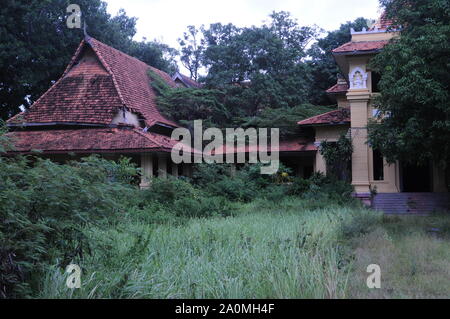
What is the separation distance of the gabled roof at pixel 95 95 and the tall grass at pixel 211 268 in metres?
11.0

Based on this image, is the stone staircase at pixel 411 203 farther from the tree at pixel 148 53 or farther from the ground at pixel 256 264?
the tree at pixel 148 53

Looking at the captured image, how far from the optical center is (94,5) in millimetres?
23734

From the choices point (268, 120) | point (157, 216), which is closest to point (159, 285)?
point (157, 216)

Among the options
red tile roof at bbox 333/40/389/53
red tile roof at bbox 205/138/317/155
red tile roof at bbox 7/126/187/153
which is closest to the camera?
red tile roof at bbox 333/40/389/53

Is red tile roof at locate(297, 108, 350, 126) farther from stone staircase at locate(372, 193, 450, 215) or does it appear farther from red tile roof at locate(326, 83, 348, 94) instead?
stone staircase at locate(372, 193, 450, 215)

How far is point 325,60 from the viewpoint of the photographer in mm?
27688

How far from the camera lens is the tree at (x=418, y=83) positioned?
29.4 ft

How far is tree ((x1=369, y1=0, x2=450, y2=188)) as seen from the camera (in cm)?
896

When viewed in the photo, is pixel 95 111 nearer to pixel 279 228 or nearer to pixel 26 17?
pixel 26 17

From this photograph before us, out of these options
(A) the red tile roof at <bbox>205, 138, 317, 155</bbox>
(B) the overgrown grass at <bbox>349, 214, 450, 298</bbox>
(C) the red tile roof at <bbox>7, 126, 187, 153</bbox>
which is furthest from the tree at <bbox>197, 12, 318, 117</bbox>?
(B) the overgrown grass at <bbox>349, 214, 450, 298</bbox>

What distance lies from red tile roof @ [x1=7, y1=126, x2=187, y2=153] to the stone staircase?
781 centimetres

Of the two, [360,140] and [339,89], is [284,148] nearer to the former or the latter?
[339,89]

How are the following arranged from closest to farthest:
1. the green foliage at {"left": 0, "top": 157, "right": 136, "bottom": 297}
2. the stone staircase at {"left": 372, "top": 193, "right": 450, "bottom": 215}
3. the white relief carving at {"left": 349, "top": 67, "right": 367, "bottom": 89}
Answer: the green foliage at {"left": 0, "top": 157, "right": 136, "bottom": 297}
the stone staircase at {"left": 372, "top": 193, "right": 450, "bottom": 215}
the white relief carving at {"left": 349, "top": 67, "right": 367, "bottom": 89}

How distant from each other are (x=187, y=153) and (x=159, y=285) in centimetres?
1343
